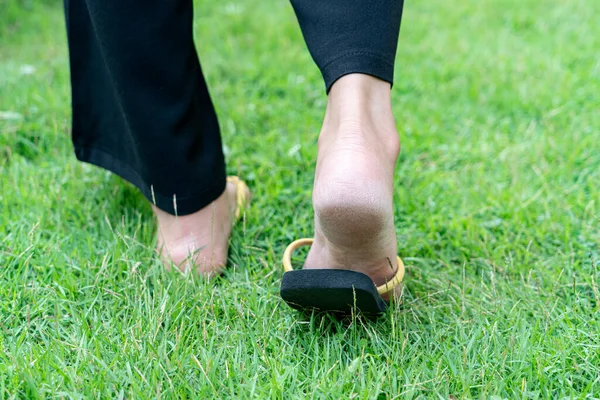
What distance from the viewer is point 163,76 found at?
52.2 inches

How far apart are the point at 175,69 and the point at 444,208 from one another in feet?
2.78

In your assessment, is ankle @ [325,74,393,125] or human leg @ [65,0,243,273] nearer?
ankle @ [325,74,393,125]

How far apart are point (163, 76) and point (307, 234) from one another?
1.86 feet

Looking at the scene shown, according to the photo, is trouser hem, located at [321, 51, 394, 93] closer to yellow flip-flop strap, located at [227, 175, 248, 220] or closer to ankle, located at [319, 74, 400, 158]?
ankle, located at [319, 74, 400, 158]

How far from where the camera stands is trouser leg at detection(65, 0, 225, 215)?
128cm

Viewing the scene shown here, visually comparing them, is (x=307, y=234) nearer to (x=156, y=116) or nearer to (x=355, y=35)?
(x=156, y=116)

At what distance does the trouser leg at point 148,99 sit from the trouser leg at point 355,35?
37 cm

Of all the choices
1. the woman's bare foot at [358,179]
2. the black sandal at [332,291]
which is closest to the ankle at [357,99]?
the woman's bare foot at [358,179]

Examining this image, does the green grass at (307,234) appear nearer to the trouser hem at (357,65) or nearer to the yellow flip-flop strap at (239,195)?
the yellow flip-flop strap at (239,195)

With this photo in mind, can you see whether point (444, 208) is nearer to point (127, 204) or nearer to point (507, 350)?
point (507, 350)

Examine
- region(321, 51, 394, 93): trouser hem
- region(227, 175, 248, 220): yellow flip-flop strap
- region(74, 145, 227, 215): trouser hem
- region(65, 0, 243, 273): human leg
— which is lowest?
region(227, 175, 248, 220): yellow flip-flop strap

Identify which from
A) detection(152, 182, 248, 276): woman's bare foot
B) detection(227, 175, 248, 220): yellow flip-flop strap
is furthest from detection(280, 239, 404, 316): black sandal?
detection(227, 175, 248, 220): yellow flip-flop strap

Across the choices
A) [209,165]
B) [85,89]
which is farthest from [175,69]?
[85,89]

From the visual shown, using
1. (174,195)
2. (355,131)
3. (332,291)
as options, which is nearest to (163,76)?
(174,195)
